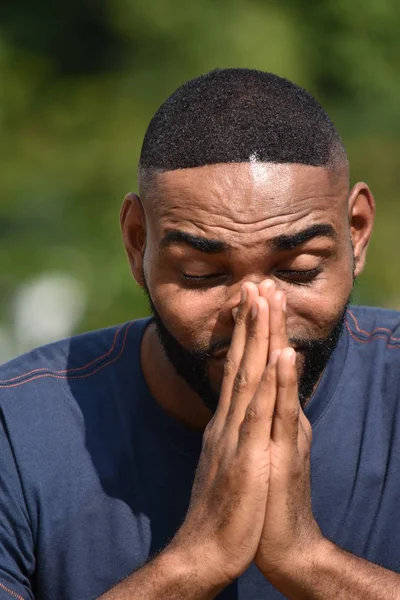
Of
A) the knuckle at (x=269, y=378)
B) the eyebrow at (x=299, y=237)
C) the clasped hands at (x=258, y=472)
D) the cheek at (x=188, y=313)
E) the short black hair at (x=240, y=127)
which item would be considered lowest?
the clasped hands at (x=258, y=472)

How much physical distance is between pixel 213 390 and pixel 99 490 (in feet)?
1.53

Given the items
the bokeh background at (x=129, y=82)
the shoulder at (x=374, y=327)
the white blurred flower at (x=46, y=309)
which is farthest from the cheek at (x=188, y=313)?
the bokeh background at (x=129, y=82)

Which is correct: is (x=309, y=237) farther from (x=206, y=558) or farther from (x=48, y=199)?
(x=48, y=199)

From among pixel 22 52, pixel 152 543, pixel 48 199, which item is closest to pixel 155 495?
pixel 152 543

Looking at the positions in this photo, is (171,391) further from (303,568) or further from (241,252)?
(303,568)

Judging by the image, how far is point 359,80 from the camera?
10.6m

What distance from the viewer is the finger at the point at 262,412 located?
289 centimetres

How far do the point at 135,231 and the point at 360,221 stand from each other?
0.67 m

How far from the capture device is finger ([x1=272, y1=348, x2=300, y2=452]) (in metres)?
2.88

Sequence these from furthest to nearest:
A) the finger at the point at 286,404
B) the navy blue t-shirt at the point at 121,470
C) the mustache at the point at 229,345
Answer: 1. the navy blue t-shirt at the point at 121,470
2. the mustache at the point at 229,345
3. the finger at the point at 286,404

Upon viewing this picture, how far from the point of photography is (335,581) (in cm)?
292

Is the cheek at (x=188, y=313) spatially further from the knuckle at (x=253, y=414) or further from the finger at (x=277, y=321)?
the knuckle at (x=253, y=414)

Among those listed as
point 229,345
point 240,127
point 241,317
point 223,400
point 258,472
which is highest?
point 240,127

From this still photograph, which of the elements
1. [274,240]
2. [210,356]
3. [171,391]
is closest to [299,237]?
[274,240]
